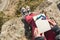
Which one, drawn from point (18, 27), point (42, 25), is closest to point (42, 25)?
point (42, 25)

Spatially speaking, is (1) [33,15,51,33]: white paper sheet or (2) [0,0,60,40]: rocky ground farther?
(2) [0,0,60,40]: rocky ground

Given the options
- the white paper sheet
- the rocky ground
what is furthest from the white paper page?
the rocky ground

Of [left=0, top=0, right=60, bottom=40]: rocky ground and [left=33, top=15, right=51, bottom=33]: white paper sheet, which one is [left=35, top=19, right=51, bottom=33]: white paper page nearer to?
[left=33, top=15, right=51, bottom=33]: white paper sheet

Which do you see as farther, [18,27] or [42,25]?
[18,27]

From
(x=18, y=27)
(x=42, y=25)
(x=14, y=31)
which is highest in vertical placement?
(x=18, y=27)

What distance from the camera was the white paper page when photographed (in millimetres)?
7863

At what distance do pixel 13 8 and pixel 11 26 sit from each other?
14.3ft

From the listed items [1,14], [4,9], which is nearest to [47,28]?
[1,14]

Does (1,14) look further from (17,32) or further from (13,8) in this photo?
(17,32)

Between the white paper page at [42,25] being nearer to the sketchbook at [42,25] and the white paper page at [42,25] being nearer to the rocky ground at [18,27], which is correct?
the sketchbook at [42,25]

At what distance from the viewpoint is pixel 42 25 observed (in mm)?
7953

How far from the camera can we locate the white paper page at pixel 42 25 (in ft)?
25.8

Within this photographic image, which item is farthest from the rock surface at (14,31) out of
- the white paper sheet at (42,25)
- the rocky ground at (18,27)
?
the white paper sheet at (42,25)

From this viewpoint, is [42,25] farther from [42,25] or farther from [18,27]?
[18,27]
